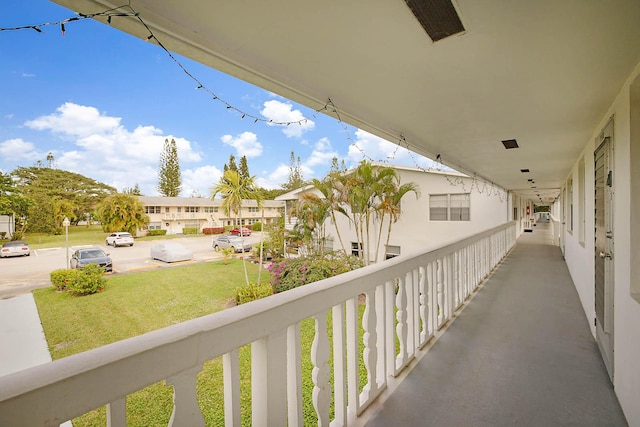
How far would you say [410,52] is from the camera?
1.59m

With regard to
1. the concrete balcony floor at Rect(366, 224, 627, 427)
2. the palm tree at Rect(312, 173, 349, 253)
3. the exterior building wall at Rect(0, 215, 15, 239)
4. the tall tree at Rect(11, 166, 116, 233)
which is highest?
the palm tree at Rect(312, 173, 349, 253)

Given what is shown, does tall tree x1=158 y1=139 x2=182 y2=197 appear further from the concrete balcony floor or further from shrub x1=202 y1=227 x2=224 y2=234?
the concrete balcony floor

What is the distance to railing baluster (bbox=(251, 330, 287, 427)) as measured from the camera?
1.05 m

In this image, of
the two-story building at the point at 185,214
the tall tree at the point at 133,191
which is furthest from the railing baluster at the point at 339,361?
Result: the two-story building at the point at 185,214

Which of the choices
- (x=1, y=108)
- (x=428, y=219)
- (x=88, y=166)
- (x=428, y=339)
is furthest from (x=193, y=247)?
(x=428, y=219)

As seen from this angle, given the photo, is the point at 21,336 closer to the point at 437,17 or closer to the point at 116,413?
the point at 116,413

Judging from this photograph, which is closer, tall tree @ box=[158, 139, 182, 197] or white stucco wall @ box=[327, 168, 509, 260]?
tall tree @ box=[158, 139, 182, 197]

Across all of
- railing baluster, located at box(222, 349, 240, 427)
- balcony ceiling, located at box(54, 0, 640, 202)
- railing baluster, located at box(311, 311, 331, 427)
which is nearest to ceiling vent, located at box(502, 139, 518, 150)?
balcony ceiling, located at box(54, 0, 640, 202)

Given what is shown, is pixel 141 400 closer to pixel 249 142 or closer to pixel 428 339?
pixel 428 339

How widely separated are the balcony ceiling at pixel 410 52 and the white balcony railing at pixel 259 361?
120cm

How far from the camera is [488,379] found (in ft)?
6.63

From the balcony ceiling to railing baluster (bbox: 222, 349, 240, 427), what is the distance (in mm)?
1336

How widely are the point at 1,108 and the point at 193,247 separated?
9.98 ft

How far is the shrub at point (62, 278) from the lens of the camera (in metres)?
2.78
